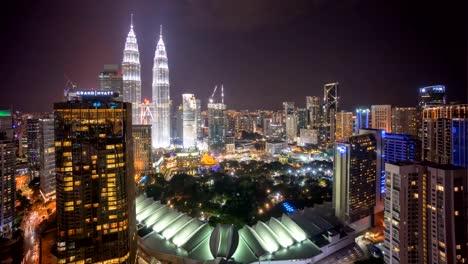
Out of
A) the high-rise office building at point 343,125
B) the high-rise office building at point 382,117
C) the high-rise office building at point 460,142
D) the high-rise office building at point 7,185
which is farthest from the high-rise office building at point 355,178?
the high-rise office building at point 343,125

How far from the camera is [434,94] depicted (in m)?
18.4

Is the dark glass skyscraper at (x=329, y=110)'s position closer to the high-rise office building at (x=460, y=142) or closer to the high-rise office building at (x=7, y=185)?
the high-rise office building at (x=460, y=142)

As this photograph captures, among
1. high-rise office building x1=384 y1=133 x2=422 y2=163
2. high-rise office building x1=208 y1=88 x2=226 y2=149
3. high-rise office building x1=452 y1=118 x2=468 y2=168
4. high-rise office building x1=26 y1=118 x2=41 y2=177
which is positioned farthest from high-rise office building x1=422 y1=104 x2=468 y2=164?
high-rise office building x1=26 y1=118 x2=41 y2=177

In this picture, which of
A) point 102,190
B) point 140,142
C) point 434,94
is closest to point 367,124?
point 434,94

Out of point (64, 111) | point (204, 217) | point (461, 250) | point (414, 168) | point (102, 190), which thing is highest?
point (64, 111)

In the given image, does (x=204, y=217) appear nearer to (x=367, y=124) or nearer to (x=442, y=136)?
(x=442, y=136)

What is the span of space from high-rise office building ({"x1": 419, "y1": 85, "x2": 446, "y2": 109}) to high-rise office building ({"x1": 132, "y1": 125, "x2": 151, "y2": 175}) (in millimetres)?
20185

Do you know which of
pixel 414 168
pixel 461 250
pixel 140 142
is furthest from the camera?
pixel 140 142

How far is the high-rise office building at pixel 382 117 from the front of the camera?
2484 cm

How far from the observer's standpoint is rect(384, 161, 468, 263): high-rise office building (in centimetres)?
692

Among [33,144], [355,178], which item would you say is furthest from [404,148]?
[33,144]

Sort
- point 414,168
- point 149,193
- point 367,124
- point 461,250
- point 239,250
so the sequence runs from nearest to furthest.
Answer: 1. point 461,250
2. point 414,168
3. point 239,250
4. point 149,193
5. point 367,124

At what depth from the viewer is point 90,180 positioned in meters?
7.83

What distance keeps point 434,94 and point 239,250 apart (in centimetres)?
1686
